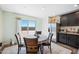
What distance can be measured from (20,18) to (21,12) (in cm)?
43

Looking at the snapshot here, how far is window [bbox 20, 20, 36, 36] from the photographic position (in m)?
5.85

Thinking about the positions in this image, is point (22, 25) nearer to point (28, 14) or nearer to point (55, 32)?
point (28, 14)

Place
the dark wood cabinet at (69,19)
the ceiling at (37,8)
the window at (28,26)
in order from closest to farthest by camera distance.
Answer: the ceiling at (37,8) < the dark wood cabinet at (69,19) < the window at (28,26)

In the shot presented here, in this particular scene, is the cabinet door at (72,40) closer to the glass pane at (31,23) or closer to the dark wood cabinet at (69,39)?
the dark wood cabinet at (69,39)

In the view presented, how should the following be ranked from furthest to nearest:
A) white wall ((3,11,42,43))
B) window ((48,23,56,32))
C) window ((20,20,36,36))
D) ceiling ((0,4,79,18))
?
window ((48,23,56,32)) → white wall ((3,11,42,43)) → window ((20,20,36,36)) → ceiling ((0,4,79,18))

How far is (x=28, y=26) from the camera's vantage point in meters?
5.80

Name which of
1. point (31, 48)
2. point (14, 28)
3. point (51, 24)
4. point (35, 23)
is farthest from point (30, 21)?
point (31, 48)

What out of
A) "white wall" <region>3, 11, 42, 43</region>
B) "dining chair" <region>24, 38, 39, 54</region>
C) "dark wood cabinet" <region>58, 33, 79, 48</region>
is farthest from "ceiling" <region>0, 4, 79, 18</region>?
"dining chair" <region>24, 38, 39, 54</region>

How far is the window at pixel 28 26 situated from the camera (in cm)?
585

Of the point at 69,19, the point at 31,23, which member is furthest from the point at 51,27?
the point at 31,23

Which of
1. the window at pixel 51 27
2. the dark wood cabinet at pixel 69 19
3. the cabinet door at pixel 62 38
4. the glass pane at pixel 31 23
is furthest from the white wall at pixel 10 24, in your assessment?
the dark wood cabinet at pixel 69 19

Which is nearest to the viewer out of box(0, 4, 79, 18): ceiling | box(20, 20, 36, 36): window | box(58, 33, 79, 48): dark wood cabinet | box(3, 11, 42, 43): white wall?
box(0, 4, 79, 18): ceiling

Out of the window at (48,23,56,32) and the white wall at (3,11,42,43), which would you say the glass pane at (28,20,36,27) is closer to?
the white wall at (3,11,42,43)

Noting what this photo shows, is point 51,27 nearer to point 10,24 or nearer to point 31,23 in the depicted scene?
point 31,23
